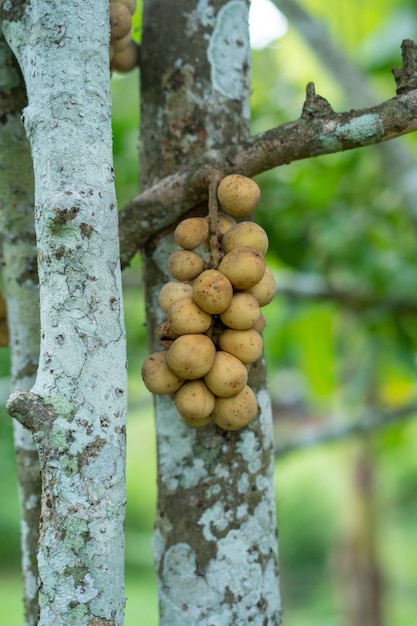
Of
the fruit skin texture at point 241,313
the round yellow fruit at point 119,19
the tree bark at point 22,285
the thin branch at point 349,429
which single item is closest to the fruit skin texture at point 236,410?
the fruit skin texture at point 241,313

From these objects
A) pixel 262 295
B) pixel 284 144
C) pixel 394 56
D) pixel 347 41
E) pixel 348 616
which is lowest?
pixel 348 616

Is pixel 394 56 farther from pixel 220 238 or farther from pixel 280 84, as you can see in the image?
pixel 220 238

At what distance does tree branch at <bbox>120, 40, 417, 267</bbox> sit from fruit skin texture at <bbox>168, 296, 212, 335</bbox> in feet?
0.85

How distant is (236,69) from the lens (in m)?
1.61

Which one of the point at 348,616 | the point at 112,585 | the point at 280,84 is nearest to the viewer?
the point at 112,585

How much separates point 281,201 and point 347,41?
2380mm

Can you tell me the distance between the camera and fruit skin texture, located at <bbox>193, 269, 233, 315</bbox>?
1.26m

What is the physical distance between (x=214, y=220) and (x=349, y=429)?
2970 millimetres

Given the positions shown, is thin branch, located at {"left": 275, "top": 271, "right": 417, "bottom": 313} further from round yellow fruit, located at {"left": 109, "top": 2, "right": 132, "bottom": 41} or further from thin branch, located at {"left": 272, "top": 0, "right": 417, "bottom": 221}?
round yellow fruit, located at {"left": 109, "top": 2, "right": 132, "bottom": 41}

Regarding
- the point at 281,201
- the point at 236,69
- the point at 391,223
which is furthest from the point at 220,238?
the point at 391,223

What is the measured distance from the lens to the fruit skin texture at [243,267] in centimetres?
128

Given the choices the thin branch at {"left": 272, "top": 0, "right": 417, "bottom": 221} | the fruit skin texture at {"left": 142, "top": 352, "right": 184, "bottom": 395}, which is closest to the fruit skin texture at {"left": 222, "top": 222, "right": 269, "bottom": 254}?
the fruit skin texture at {"left": 142, "top": 352, "right": 184, "bottom": 395}

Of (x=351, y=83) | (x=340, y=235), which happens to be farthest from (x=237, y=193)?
(x=351, y=83)

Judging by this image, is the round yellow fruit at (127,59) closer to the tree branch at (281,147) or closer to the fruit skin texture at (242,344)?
the tree branch at (281,147)
